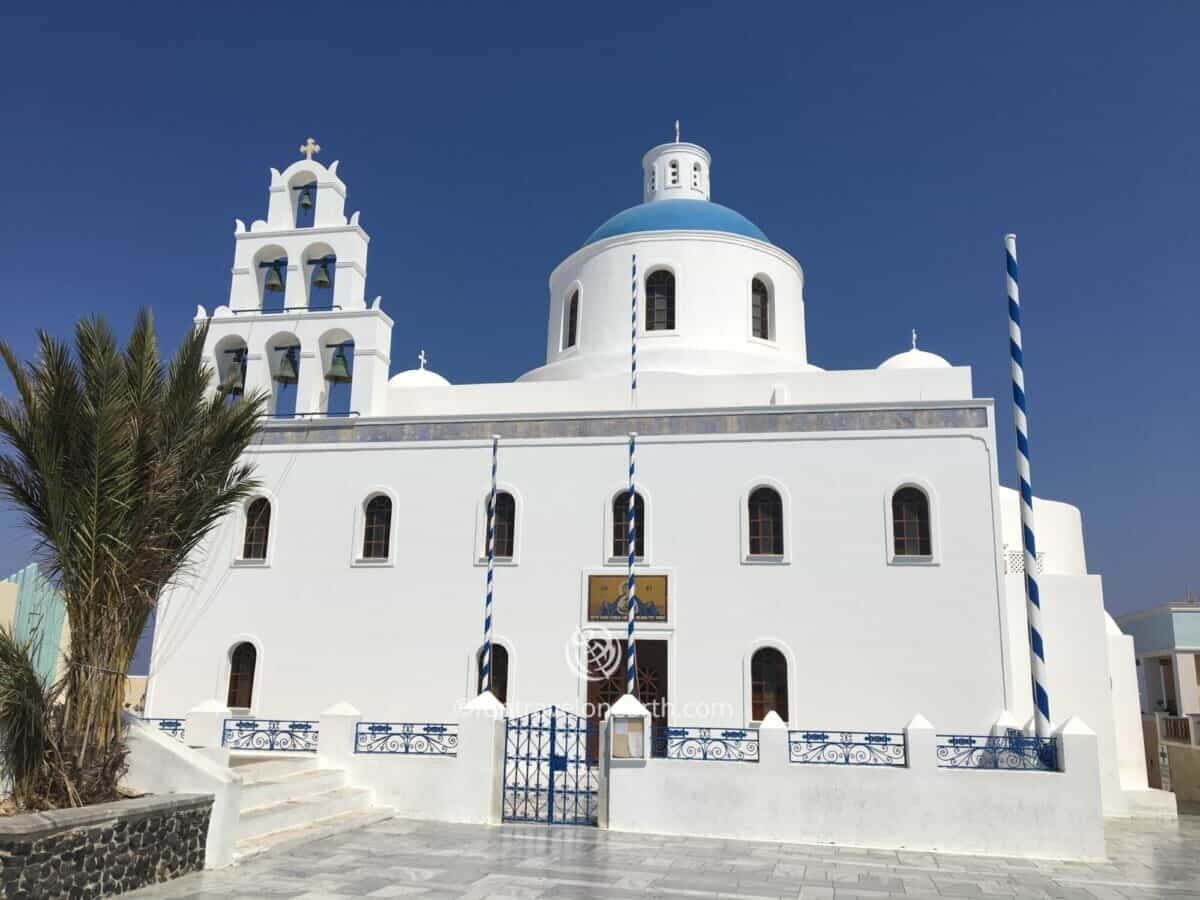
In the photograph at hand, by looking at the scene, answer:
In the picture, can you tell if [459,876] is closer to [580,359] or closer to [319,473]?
[319,473]

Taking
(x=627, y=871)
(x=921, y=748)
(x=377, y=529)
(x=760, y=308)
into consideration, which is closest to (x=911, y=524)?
(x=921, y=748)

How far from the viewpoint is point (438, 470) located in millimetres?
15586

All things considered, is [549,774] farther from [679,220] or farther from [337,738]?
[679,220]

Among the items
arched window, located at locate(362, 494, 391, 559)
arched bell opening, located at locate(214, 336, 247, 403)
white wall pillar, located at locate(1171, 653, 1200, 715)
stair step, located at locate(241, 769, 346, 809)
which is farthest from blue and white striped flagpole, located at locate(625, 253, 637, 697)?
white wall pillar, located at locate(1171, 653, 1200, 715)

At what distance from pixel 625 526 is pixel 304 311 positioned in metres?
6.69

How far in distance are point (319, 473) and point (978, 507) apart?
10.4 m

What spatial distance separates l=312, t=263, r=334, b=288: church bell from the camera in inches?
661

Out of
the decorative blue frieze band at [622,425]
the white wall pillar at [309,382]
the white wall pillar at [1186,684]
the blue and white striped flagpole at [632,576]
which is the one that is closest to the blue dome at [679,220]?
the blue and white striped flagpole at [632,576]

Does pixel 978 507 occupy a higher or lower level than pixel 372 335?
lower

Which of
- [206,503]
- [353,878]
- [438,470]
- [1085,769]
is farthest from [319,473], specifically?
[1085,769]

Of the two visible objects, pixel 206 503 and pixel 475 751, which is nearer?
pixel 206 503

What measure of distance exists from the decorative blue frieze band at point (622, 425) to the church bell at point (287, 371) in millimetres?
858

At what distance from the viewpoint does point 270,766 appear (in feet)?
35.6

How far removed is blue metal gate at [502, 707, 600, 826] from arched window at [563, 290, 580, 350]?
26.3 feet
